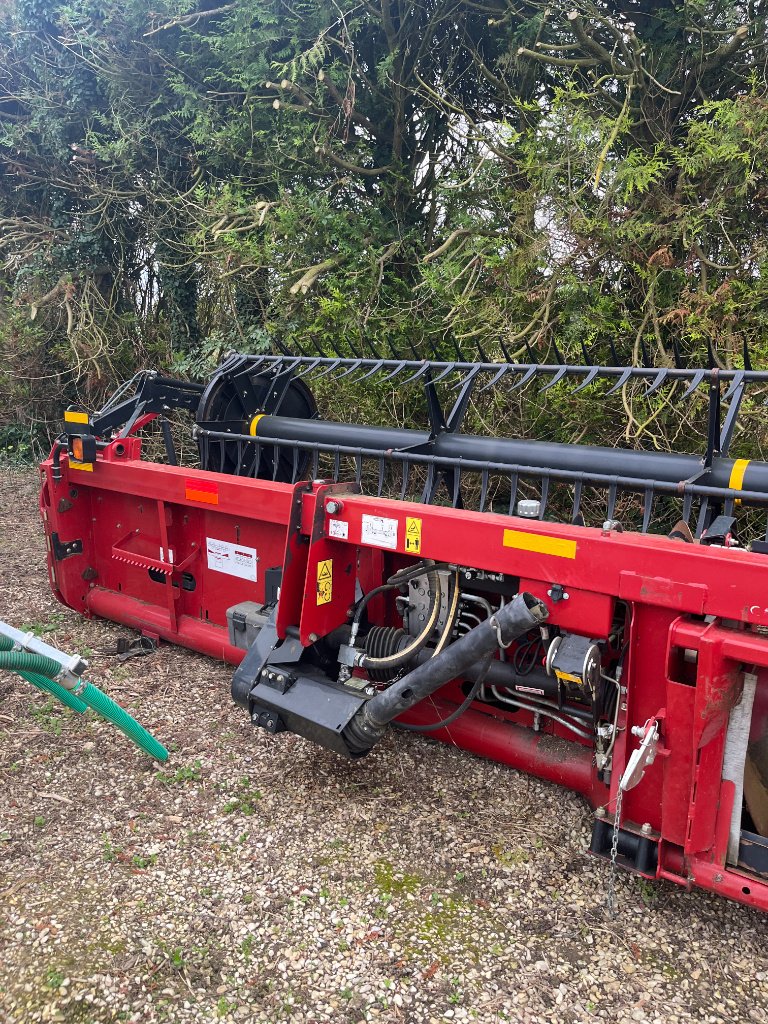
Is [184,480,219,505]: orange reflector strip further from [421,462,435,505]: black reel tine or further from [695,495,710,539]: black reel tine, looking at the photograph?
[695,495,710,539]: black reel tine

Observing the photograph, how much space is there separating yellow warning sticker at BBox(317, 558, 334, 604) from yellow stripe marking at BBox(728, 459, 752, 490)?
1623 millimetres

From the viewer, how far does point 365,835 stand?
8.14 ft

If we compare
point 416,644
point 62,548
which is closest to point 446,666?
point 416,644

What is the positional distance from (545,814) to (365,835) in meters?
0.67

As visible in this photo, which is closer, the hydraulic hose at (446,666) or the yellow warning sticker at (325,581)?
the hydraulic hose at (446,666)

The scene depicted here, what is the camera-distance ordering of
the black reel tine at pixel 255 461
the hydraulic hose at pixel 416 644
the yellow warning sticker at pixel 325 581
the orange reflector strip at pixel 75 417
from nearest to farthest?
1. the hydraulic hose at pixel 416 644
2. the yellow warning sticker at pixel 325 581
3. the orange reflector strip at pixel 75 417
4. the black reel tine at pixel 255 461

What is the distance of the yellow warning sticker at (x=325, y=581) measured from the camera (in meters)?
2.71

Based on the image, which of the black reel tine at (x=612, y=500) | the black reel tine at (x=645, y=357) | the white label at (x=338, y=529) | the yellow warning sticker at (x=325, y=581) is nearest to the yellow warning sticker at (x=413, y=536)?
the white label at (x=338, y=529)

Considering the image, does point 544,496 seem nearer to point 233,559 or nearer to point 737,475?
point 737,475

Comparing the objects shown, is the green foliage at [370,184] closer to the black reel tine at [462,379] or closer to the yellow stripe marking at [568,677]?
the black reel tine at [462,379]

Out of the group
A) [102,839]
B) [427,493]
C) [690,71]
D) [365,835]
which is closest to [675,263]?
[690,71]

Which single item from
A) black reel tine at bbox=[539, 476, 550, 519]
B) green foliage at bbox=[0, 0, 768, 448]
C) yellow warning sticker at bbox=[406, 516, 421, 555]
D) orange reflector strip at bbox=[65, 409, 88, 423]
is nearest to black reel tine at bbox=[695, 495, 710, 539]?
black reel tine at bbox=[539, 476, 550, 519]

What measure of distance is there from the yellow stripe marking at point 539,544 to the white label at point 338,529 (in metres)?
0.64

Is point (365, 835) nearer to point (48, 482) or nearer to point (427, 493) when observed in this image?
point (427, 493)
